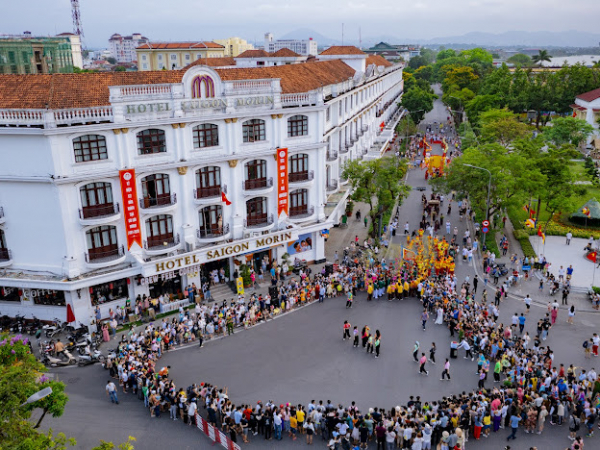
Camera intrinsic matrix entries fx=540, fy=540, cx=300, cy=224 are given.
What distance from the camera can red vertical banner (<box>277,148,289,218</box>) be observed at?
37.8 meters

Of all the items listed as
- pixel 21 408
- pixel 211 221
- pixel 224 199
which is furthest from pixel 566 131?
pixel 21 408

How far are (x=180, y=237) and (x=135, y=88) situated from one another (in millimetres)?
9876

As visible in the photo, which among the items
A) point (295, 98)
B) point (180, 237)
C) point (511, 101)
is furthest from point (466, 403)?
point (511, 101)

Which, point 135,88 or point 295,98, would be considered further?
point 295,98

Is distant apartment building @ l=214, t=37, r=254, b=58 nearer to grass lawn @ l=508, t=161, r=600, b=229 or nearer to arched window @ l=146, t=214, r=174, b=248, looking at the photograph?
grass lawn @ l=508, t=161, r=600, b=229

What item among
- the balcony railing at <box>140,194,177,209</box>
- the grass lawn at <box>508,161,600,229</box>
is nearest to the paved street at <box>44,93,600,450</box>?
the balcony railing at <box>140,194,177,209</box>

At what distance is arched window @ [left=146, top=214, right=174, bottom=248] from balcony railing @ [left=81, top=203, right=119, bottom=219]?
2.44 m

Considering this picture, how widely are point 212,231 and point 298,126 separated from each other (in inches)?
385

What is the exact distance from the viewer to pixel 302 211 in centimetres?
4122

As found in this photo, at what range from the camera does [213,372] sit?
92.5 ft

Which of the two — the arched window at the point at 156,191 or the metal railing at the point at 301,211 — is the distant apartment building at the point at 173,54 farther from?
the arched window at the point at 156,191

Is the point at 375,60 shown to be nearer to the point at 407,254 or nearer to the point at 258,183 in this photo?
the point at 407,254

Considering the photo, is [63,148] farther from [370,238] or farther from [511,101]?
[511,101]

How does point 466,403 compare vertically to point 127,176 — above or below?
below
